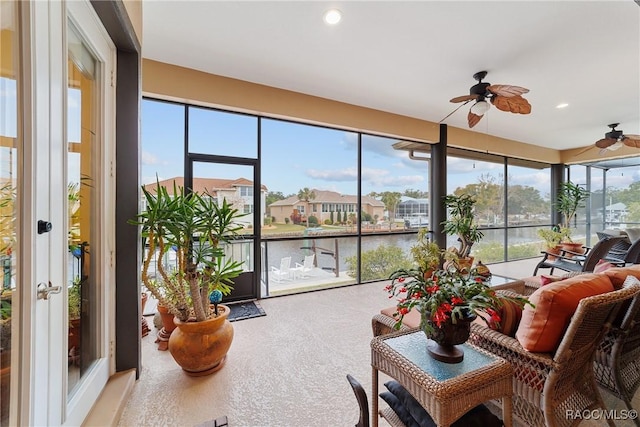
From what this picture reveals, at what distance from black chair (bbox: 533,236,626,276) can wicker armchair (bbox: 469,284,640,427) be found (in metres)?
2.89

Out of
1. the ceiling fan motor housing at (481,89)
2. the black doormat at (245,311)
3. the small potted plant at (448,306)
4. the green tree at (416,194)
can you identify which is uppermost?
the ceiling fan motor housing at (481,89)

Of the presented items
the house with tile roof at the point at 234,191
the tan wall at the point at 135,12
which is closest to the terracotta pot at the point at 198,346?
the house with tile roof at the point at 234,191

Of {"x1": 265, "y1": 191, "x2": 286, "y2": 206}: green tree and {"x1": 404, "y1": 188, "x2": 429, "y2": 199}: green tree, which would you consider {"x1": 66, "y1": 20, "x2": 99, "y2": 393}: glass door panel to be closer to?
{"x1": 265, "y1": 191, "x2": 286, "y2": 206}: green tree

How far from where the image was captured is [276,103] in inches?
147

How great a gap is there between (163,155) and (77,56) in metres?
1.80

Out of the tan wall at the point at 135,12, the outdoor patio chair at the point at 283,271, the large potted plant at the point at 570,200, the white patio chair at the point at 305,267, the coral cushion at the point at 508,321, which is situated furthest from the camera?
the large potted plant at the point at 570,200

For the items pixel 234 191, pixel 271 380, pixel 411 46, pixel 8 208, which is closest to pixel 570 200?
pixel 411 46

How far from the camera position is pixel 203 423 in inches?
63.1

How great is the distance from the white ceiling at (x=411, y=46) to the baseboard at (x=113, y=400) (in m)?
2.95

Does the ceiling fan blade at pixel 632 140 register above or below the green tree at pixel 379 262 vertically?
above

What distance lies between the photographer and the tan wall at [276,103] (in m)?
3.14

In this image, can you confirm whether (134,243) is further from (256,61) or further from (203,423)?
(256,61)

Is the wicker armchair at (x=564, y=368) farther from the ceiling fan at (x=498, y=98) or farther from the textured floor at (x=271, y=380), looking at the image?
the ceiling fan at (x=498, y=98)

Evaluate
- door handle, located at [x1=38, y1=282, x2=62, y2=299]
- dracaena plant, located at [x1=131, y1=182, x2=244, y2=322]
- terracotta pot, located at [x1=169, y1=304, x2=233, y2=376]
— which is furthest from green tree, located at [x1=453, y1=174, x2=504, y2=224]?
door handle, located at [x1=38, y1=282, x2=62, y2=299]
